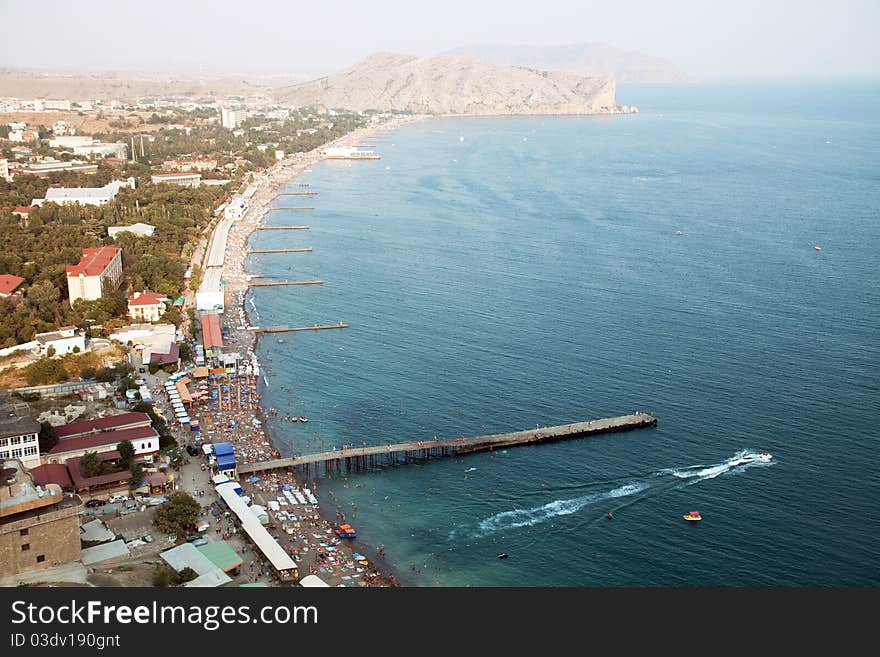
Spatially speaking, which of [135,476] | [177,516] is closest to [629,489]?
[177,516]

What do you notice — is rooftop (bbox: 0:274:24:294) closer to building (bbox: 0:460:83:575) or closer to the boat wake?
building (bbox: 0:460:83:575)

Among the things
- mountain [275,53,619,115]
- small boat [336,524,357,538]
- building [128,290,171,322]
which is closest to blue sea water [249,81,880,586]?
small boat [336,524,357,538]

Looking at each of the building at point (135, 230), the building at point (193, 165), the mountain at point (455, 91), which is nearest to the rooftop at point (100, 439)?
the building at point (135, 230)

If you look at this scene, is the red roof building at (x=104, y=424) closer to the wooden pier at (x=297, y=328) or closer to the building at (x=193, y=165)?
the wooden pier at (x=297, y=328)

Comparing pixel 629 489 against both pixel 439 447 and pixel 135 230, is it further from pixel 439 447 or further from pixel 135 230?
pixel 135 230

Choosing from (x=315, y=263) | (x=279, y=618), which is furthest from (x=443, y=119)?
(x=279, y=618)

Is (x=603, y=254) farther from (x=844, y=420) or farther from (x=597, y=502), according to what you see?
(x=597, y=502)
